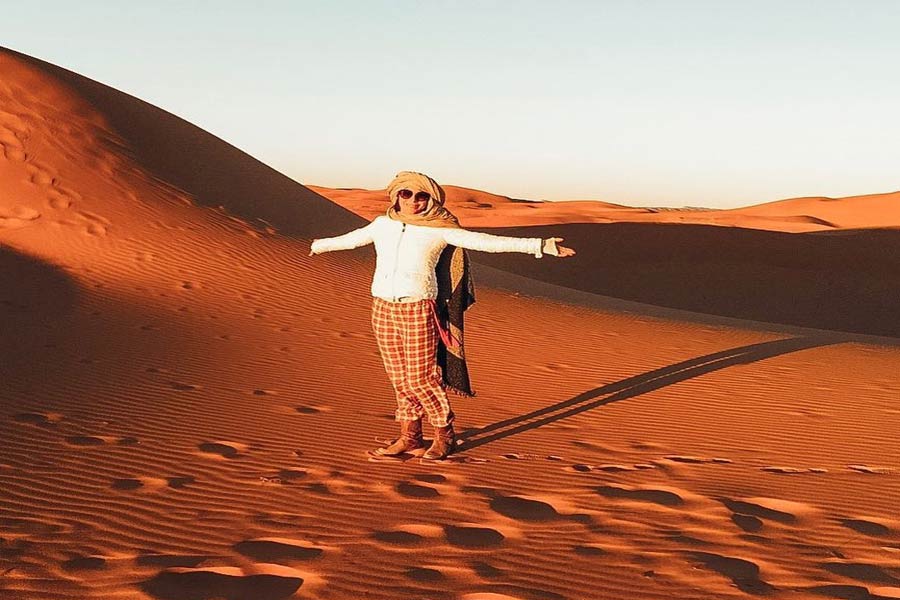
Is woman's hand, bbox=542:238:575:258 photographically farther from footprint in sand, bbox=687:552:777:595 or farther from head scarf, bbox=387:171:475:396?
footprint in sand, bbox=687:552:777:595

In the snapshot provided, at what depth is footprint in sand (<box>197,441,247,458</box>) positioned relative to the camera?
6305 millimetres

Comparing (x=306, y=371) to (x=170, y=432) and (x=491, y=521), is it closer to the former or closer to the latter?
(x=170, y=432)

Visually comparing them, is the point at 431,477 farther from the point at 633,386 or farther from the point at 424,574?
the point at 633,386

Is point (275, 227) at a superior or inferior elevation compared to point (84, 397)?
superior

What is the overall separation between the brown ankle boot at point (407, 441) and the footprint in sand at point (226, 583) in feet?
7.00

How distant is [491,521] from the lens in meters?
4.83

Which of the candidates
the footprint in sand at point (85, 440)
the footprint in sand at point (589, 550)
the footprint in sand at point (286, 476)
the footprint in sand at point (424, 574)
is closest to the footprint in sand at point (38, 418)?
the footprint in sand at point (85, 440)

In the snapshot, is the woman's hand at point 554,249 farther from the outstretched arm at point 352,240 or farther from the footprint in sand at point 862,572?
the footprint in sand at point 862,572

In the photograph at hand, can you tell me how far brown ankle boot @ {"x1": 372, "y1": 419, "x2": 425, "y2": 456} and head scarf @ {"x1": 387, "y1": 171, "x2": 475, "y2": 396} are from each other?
383mm

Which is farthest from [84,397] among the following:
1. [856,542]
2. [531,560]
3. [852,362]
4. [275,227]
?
[275,227]

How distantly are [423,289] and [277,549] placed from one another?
201cm

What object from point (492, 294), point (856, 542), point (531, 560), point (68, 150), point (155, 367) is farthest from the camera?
point (68, 150)

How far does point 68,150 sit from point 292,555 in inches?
680

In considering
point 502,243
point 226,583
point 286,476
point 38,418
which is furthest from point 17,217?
point 226,583
